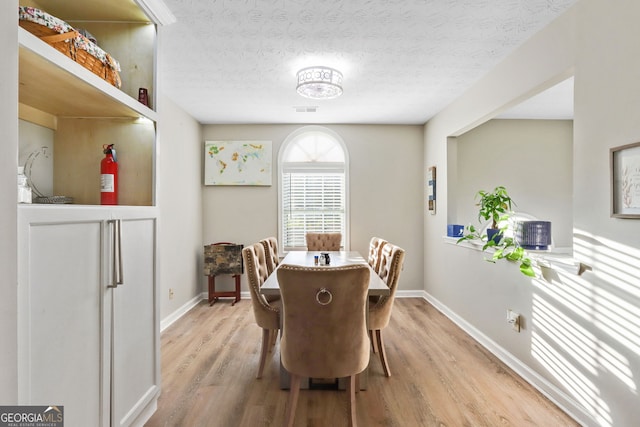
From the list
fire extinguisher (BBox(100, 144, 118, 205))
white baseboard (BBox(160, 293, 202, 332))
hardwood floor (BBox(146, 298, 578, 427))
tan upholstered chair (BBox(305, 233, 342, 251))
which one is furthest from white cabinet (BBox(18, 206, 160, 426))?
tan upholstered chair (BBox(305, 233, 342, 251))

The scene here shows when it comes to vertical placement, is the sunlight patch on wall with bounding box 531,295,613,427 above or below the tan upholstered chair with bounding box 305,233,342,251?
below

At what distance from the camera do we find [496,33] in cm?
241

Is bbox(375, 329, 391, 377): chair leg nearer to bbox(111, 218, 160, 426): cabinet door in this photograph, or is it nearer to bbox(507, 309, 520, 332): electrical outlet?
bbox(507, 309, 520, 332): electrical outlet

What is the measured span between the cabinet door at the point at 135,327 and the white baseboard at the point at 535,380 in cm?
261

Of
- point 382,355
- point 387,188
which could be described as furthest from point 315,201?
point 382,355

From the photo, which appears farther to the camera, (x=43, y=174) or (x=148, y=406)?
(x=148, y=406)

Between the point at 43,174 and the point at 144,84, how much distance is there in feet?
2.50

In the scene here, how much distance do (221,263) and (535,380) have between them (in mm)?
3585

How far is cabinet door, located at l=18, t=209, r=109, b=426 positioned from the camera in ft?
3.71

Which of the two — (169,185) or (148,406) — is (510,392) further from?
(169,185)

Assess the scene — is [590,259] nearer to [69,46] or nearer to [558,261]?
[558,261]

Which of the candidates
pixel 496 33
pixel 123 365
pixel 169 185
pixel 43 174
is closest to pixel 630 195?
pixel 496 33

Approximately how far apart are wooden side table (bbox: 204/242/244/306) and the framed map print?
1014mm

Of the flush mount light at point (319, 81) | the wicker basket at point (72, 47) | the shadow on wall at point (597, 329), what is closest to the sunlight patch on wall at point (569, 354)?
the shadow on wall at point (597, 329)
